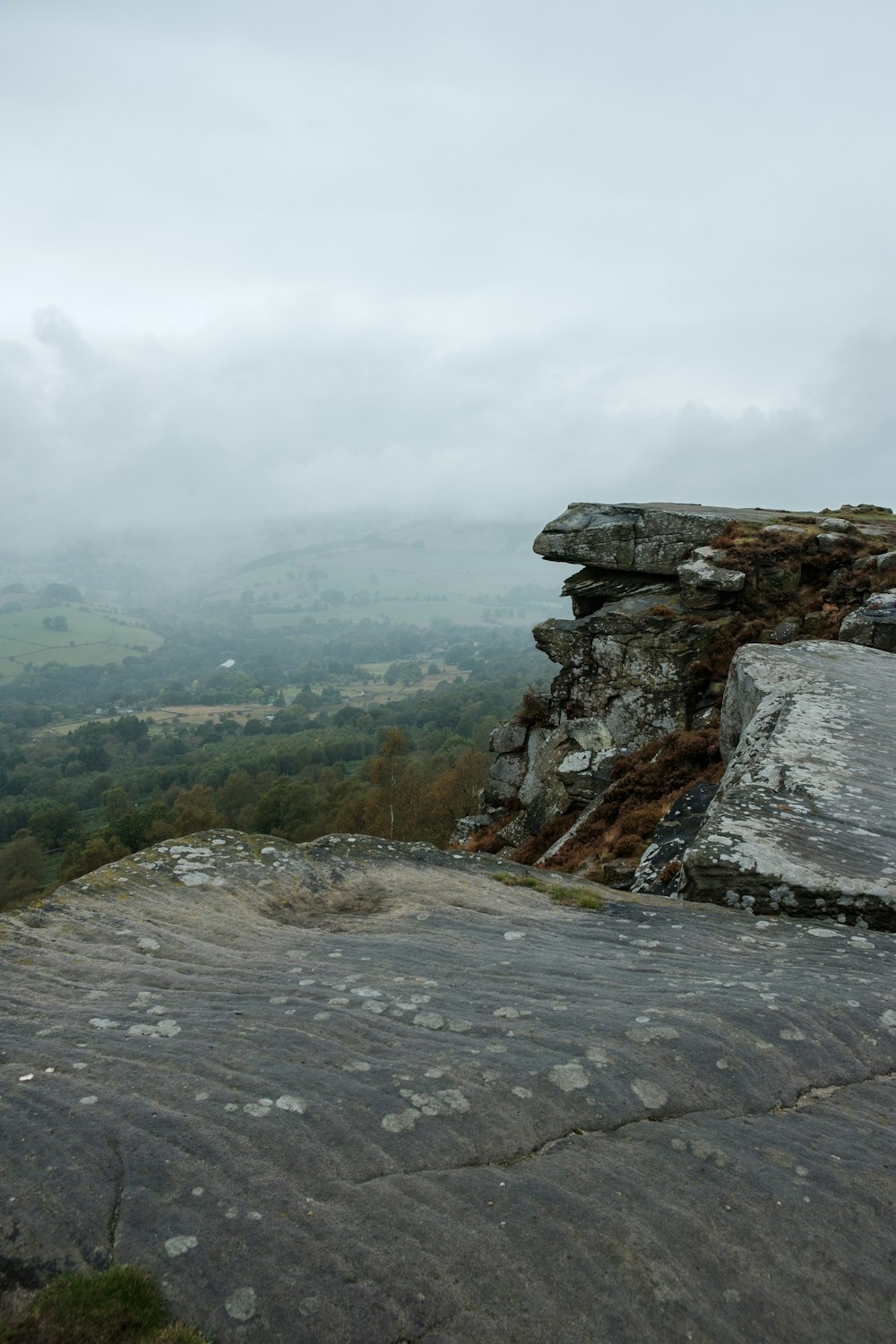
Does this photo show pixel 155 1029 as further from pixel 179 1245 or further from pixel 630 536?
pixel 630 536

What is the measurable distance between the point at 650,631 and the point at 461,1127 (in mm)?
22013

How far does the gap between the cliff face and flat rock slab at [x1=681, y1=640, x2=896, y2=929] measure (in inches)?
247

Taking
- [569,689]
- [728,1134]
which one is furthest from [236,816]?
[728,1134]

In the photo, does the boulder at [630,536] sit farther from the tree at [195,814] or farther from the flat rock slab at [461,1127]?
the tree at [195,814]

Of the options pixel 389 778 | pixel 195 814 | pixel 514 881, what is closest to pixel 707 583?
pixel 514 881

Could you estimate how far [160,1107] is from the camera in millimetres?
4715

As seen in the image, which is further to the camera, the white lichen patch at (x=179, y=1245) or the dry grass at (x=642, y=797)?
the dry grass at (x=642, y=797)

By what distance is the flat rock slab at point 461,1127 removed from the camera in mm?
3578

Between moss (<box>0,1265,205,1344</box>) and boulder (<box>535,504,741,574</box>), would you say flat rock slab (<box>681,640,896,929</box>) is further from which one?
boulder (<box>535,504,741,574</box>)

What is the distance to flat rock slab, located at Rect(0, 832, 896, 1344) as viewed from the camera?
3578 millimetres

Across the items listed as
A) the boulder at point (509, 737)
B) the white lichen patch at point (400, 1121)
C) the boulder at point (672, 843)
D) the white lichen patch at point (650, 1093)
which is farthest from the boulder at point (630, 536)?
the white lichen patch at point (400, 1121)

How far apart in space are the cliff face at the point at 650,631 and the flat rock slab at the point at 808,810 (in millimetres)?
6269

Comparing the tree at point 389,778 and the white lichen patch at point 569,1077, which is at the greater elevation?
the white lichen patch at point 569,1077

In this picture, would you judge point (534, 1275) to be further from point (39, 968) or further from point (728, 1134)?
point (39, 968)
